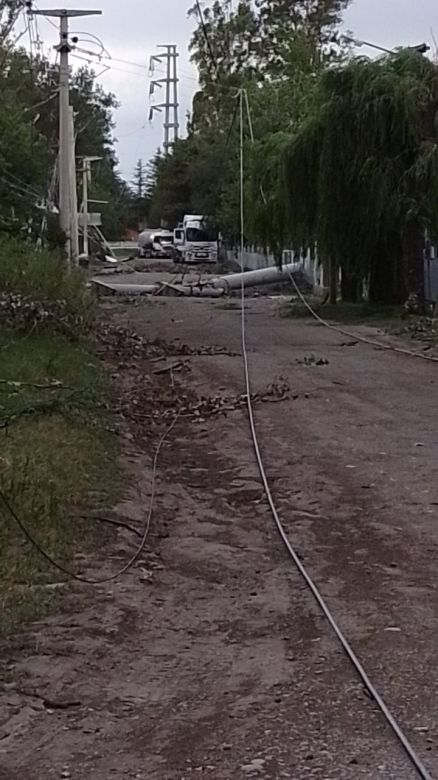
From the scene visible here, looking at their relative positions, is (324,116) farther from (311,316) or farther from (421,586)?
(421,586)

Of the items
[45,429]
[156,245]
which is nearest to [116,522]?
[45,429]

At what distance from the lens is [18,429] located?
1123 centimetres

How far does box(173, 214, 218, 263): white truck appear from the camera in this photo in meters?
66.2

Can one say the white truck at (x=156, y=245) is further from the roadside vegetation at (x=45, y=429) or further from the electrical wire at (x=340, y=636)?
the electrical wire at (x=340, y=636)

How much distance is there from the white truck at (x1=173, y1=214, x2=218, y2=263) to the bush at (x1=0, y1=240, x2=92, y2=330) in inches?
1732

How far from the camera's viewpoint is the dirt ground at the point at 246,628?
16.1ft

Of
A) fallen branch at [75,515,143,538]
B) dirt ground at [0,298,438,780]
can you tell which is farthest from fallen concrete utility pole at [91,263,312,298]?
fallen branch at [75,515,143,538]

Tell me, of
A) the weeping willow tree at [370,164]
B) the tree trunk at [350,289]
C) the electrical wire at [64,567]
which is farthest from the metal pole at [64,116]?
the electrical wire at [64,567]

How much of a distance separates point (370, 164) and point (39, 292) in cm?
988

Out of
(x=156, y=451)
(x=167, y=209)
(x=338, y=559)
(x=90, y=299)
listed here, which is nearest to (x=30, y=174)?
(x=90, y=299)

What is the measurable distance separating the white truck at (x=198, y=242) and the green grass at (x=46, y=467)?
50442 millimetres

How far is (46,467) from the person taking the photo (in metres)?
9.83

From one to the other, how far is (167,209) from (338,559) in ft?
256

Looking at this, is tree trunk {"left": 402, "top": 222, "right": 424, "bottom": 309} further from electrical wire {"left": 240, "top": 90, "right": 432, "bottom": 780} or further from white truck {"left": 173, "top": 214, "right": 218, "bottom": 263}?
white truck {"left": 173, "top": 214, "right": 218, "bottom": 263}
